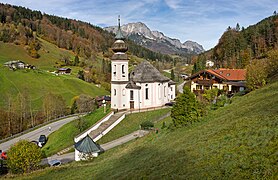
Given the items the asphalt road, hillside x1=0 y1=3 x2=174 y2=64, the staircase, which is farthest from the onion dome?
hillside x1=0 y1=3 x2=174 y2=64

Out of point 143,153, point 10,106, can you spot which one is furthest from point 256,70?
point 10,106

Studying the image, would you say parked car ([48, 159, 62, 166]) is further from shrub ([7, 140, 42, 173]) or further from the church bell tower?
the church bell tower

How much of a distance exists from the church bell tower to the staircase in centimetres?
256

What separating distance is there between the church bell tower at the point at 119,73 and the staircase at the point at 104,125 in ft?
8.39

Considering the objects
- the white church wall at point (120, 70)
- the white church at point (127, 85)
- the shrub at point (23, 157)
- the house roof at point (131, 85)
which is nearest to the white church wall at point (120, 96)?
the white church at point (127, 85)

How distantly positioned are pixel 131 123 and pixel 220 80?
1925cm

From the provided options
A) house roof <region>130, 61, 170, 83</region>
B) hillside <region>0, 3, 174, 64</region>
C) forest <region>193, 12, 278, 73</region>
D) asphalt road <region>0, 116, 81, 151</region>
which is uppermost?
hillside <region>0, 3, 174, 64</region>

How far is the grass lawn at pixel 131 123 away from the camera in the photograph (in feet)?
114

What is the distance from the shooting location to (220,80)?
4797cm

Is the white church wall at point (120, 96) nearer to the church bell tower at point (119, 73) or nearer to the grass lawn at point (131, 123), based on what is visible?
the church bell tower at point (119, 73)

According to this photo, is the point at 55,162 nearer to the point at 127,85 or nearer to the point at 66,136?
the point at 66,136

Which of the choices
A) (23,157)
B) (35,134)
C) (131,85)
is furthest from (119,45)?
(35,134)

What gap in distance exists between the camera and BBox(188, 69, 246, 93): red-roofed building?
152 ft

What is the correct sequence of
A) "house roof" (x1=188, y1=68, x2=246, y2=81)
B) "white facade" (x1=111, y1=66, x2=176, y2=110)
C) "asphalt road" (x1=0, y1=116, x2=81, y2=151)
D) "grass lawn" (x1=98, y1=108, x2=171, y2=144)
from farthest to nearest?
"house roof" (x1=188, y1=68, x2=246, y2=81) → "asphalt road" (x1=0, y1=116, x2=81, y2=151) → "white facade" (x1=111, y1=66, x2=176, y2=110) → "grass lawn" (x1=98, y1=108, x2=171, y2=144)
